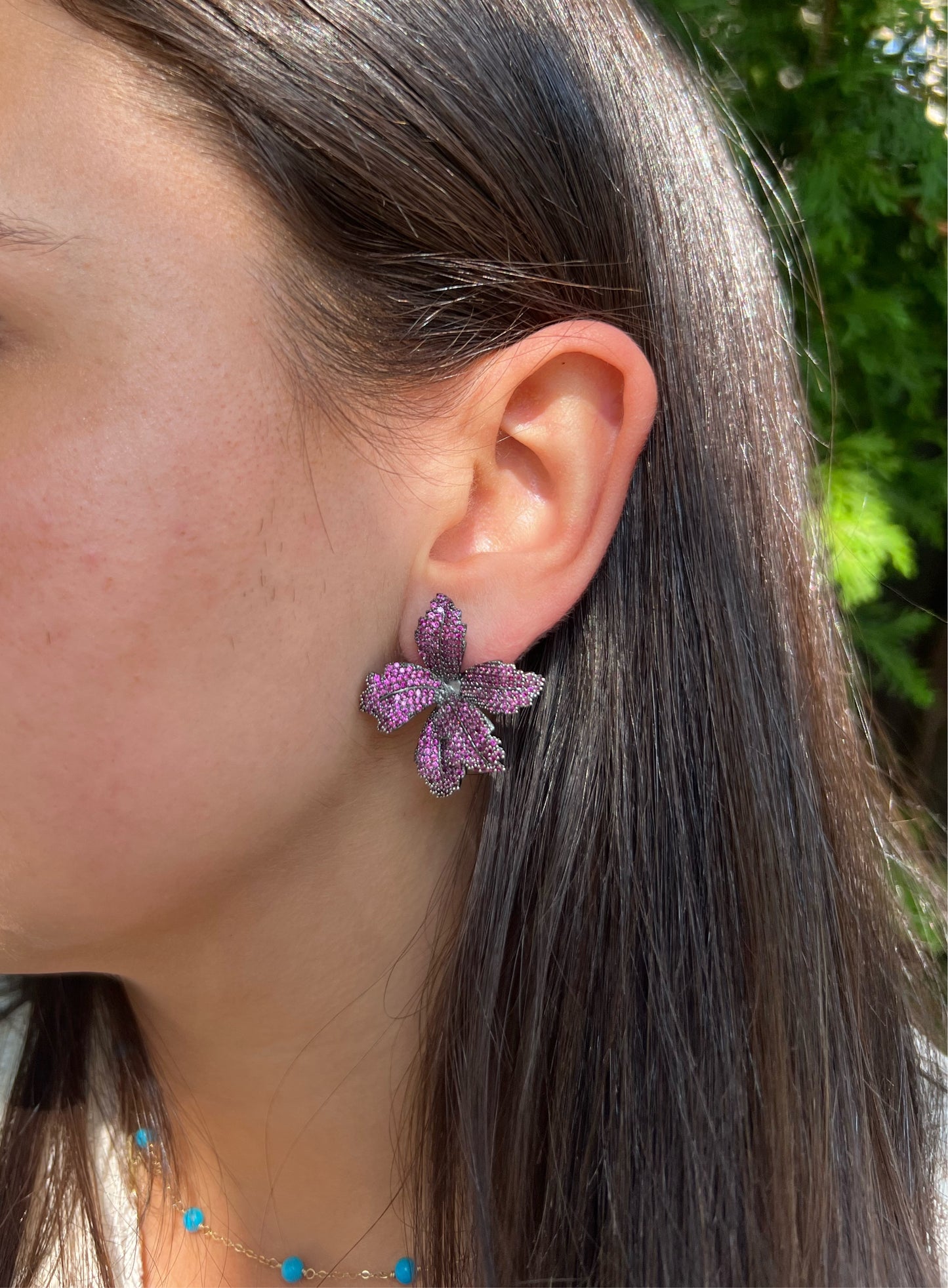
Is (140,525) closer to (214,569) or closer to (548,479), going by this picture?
(214,569)

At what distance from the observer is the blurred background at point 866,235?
2.18m

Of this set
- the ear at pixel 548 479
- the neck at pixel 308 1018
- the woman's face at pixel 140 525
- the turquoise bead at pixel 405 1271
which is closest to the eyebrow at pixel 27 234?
the woman's face at pixel 140 525

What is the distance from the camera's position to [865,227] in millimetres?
2301

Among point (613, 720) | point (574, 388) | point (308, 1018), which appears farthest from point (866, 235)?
point (308, 1018)

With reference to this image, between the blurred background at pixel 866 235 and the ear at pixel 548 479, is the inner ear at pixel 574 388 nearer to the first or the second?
the ear at pixel 548 479

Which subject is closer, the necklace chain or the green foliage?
the necklace chain

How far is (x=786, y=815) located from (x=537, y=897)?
0.32 meters

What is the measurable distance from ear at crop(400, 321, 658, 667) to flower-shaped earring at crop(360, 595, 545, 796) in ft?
0.10

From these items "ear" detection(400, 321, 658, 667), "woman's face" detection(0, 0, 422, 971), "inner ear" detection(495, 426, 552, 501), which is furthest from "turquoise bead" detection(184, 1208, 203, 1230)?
"inner ear" detection(495, 426, 552, 501)

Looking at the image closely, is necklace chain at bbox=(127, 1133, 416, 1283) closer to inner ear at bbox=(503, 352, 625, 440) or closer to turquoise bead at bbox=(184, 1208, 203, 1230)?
turquoise bead at bbox=(184, 1208, 203, 1230)

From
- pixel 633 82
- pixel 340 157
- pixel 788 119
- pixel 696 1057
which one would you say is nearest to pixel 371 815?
pixel 696 1057

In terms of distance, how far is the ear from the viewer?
3.88 ft

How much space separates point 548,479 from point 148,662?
1.67 ft

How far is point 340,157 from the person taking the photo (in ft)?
3.60
